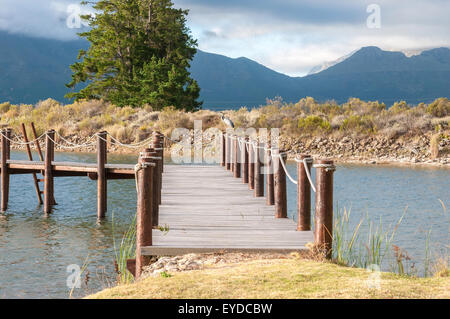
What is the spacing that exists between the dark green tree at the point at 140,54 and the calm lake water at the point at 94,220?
15491 millimetres

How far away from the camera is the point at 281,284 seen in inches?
228

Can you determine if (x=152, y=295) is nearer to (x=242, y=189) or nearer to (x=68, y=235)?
(x=242, y=189)

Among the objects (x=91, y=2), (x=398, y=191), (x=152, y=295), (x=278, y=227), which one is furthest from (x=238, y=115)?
(x=152, y=295)

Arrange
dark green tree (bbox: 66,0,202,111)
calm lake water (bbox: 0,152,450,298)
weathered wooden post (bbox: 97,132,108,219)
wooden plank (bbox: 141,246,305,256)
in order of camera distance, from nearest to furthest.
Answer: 1. wooden plank (bbox: 141,246,305,256)
2. calm lake water (bbox: 0,152,450,298)
3. weathered wooden post (bbox: 97,132,108,219)
4. dark green tree (bbox: 66,0,202,111)

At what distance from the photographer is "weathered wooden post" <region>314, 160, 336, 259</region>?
6797mm

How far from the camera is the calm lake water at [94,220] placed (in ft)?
32.0

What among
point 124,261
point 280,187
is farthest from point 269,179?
point 124,261

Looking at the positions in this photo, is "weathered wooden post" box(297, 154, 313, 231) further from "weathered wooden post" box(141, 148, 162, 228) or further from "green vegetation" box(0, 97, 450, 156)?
"green vegetation" box(0, 97, 450, 156)

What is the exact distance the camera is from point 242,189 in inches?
498

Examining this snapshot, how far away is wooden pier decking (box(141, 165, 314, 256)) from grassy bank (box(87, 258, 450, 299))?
71 cm

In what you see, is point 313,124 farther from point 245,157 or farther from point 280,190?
point 280,190

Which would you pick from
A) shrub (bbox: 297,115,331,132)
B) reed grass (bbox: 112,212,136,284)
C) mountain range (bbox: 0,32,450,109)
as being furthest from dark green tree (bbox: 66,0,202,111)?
mountain range (bbox: 0,32,450,109)

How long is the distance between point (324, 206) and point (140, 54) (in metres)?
34.5
